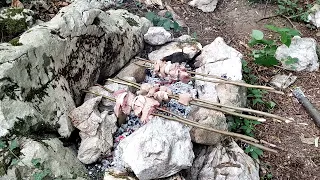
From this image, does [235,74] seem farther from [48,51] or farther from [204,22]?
[48,51]

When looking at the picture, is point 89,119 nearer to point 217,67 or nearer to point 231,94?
point 231,94

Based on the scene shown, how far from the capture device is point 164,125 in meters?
3.07

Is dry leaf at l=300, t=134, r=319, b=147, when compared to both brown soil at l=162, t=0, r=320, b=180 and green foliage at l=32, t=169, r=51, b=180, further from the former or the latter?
green foliage at l=32, t=169, r=51, b=180

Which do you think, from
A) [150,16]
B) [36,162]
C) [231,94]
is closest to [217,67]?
[231,94]

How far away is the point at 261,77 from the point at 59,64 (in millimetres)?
2551

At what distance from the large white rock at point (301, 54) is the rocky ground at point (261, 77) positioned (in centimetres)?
9

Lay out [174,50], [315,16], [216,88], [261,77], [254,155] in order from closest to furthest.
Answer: [254,155]
[216,88]
[174,50]
[261,77]
[315,16]

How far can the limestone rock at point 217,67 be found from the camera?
13.1 ft

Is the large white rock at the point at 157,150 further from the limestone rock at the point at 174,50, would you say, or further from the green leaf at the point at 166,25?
the green leaf at the point at 166,25

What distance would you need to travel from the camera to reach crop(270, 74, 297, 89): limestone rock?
15.4ft

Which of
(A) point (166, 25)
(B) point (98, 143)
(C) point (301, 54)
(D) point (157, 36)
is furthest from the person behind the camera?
(A) point (166, 25)

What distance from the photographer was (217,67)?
4.36m

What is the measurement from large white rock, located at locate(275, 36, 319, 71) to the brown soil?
0.09 metres

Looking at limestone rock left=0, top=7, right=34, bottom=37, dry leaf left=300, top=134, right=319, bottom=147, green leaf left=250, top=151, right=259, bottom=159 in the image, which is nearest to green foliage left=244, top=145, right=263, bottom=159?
green leaf left=250, top=151, right=259, bottom=159
